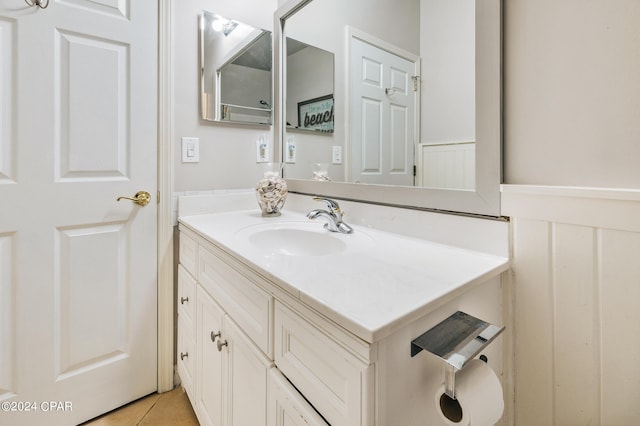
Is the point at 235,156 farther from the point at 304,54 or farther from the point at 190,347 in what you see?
the point at 190,347

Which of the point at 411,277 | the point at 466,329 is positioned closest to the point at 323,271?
the point at 411,277

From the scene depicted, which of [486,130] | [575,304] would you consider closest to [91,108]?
[486,130]

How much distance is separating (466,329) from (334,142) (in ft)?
3.23

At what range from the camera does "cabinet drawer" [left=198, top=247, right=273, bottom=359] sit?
2.39 feet

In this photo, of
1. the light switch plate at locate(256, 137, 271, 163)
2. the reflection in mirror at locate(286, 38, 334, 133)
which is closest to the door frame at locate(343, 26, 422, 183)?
the reflection in mirror at locate(286, 38, 334, 133)

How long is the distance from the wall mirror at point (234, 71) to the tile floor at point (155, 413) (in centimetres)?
130

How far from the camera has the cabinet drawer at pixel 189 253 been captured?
1228 mm

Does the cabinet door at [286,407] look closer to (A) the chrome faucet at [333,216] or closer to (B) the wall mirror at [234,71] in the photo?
(A) the chrome faucet at [333,216]

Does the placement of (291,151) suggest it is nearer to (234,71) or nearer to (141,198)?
(234,71)

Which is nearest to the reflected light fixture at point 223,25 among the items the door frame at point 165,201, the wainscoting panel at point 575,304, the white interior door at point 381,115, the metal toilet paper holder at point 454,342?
the door frame at point 165,201

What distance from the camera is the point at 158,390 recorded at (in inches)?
57.4

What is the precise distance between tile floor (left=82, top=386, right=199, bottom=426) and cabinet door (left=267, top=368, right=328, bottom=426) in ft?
2.80

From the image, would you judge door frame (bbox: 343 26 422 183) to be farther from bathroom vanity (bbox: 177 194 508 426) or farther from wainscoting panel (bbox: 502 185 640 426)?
wainscoting panel (bbox: 502 185 640 426)

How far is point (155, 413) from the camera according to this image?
4.42 feet
